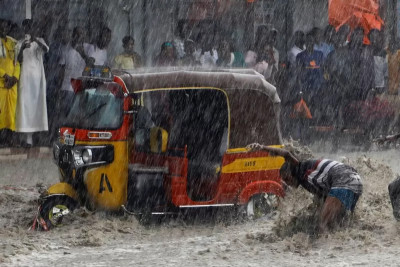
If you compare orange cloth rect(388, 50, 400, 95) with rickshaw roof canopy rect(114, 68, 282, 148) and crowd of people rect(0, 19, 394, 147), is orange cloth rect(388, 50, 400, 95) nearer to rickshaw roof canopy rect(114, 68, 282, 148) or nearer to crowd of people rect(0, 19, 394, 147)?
crowd of people rect(0, 19, 394, 147)

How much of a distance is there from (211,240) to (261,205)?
120 cm

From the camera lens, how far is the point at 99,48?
51.1ft

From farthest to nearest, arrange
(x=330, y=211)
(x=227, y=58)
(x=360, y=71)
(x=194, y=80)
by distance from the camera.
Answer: (x=227, y=58) → (x=360, y=71) → (x=194, y=80) → (x=330, y=211)

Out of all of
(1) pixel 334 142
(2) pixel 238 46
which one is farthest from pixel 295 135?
(2) pixel 238 46

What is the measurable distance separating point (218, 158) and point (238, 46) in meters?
9.99

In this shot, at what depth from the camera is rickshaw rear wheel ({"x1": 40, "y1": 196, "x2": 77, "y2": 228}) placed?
930 centimetres

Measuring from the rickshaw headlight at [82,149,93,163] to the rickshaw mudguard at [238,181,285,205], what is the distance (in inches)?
58.4

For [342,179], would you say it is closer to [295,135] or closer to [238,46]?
[295,135]

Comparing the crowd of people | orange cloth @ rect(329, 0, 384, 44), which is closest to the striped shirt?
the crowd of people

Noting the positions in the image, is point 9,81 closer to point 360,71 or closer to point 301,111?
point 301,111

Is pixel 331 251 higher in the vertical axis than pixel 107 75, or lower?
lower

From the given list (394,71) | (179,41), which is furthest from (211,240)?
(394,71)

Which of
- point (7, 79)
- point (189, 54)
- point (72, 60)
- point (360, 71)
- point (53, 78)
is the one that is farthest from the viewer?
point (189, 54)

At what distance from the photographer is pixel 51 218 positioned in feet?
30.6
